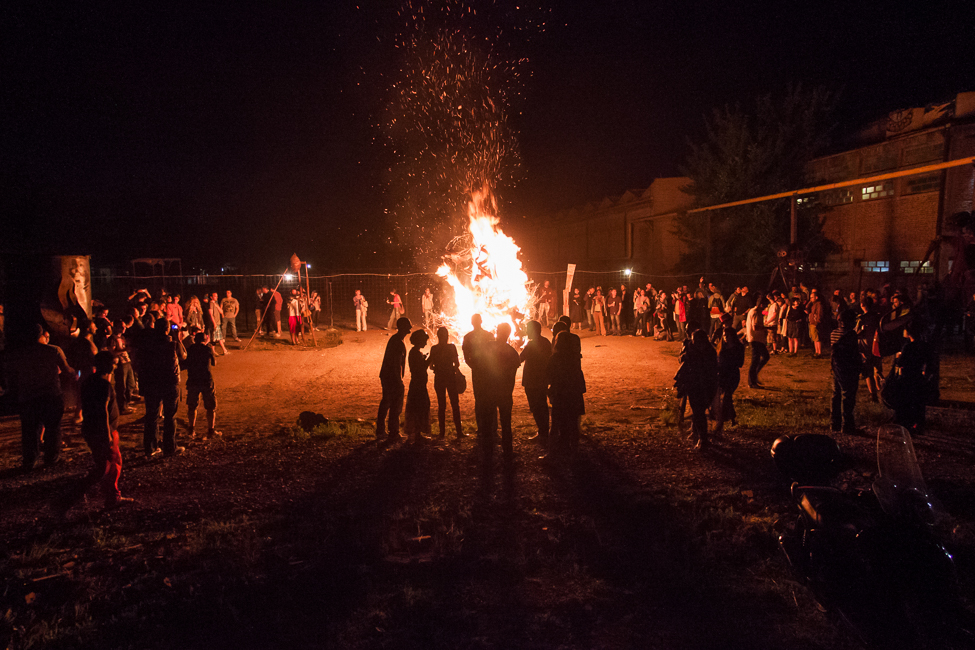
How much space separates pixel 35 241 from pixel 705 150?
29.4 m

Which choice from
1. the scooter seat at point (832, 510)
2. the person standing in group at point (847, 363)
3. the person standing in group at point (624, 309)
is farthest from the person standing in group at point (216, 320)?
the scooter seat at point (832, 510)

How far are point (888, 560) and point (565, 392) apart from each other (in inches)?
170

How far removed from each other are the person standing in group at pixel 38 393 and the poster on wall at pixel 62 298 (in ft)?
8.06

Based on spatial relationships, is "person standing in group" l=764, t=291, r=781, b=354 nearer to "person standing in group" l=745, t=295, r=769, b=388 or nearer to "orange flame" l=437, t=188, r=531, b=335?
"person standing in group" l=745, t=295, r=769, b=388

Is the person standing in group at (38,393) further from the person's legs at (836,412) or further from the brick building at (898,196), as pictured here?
the brick building at (898,196)

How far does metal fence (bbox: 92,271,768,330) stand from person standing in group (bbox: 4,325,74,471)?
13557mm

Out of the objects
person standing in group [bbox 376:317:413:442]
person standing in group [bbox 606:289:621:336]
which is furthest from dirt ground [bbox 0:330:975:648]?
person standing in group [bbox 606:289:621:336]

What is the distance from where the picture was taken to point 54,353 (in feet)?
21.5

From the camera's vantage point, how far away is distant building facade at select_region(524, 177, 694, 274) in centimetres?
3016

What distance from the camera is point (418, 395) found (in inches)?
303

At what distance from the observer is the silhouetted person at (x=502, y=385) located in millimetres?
6965

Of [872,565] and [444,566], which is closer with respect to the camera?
[872,565]

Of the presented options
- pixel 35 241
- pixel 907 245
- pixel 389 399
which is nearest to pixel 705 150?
pixel 907 245

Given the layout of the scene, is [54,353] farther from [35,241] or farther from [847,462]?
[35,241]
